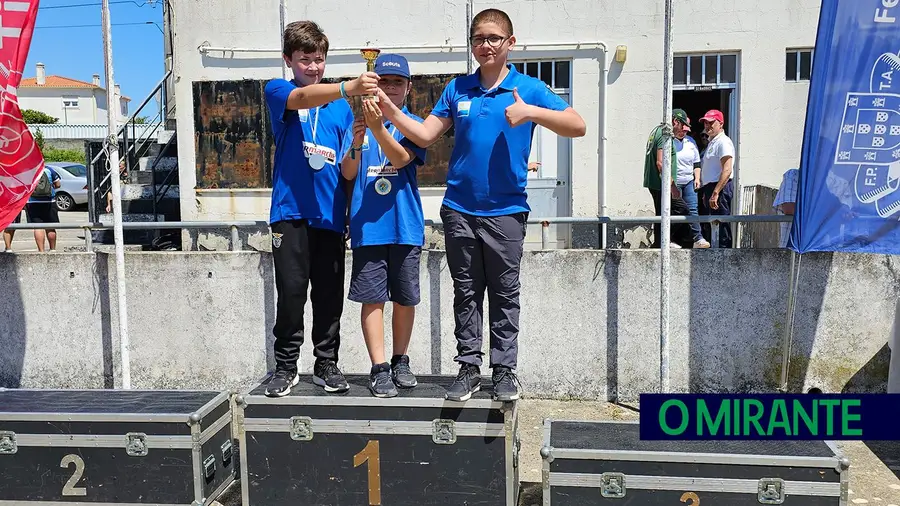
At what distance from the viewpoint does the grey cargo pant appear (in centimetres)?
406

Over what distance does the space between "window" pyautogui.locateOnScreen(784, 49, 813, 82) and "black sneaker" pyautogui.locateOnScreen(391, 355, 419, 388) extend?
763 cm

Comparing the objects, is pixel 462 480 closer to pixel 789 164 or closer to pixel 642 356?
pixel 642 356

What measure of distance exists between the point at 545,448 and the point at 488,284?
91cm

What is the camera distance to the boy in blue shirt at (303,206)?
4.10 meters

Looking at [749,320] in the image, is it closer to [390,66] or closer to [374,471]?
[374,471]

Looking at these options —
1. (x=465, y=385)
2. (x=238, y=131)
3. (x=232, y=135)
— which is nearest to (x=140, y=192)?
(x=232, y=135)

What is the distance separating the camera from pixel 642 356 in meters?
5.80

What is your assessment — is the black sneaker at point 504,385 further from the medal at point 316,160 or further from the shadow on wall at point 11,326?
the shadow on wall at point 11,326

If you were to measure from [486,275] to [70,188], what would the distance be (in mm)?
21260

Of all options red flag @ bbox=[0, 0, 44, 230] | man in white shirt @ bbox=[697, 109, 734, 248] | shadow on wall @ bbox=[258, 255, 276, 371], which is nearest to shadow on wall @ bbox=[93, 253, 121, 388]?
red flag @ bbox=[0, 0, 44, 230]

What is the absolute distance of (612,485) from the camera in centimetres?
371

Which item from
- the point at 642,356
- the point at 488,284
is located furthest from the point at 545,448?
the point at 642,356

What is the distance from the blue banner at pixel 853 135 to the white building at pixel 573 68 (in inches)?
185

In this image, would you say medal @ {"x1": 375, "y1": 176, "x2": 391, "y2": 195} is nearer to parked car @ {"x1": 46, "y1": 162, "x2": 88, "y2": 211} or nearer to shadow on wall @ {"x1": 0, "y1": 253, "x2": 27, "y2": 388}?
shadow on wall @ {"x1": 0, "y1": 253, "x2": 27, "y2": 388}
